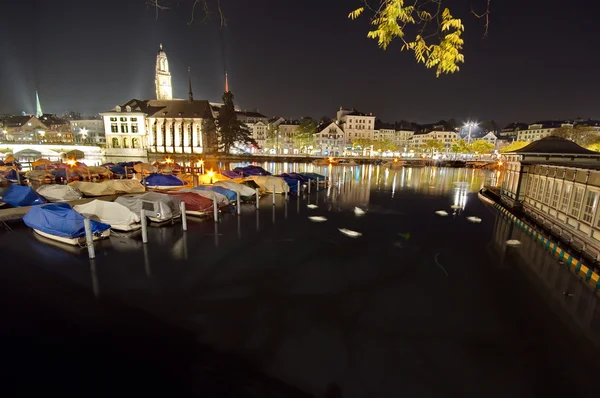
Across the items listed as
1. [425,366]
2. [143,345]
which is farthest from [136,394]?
[425,366]

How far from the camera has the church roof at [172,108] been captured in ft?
311

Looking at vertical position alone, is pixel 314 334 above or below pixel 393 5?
below

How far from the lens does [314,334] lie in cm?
1029

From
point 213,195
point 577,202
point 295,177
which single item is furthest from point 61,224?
point 577,202

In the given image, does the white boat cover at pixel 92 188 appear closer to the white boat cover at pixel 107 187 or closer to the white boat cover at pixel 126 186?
the white boat cover at pixel 107 187

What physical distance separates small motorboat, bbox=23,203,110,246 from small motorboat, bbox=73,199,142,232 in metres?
1.23

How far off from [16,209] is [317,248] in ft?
71.7

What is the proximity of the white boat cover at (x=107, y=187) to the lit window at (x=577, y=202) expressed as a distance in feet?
114

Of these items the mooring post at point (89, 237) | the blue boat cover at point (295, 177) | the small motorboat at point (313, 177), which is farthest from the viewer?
the small motorboat at point (313, 177)

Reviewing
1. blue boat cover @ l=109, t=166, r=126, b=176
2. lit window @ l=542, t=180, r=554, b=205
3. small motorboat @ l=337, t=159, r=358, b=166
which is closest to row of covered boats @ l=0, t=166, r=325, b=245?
blue boat cover @ l=109, t=166, r=126, b=176

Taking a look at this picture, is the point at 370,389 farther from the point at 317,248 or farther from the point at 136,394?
the point at 317,248

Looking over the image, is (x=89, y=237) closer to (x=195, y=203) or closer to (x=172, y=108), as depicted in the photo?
(x=195, y=203)

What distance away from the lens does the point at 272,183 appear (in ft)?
115

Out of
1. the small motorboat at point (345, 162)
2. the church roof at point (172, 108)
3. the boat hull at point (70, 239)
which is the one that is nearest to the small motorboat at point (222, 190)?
the boat hull at point (70, 239)
